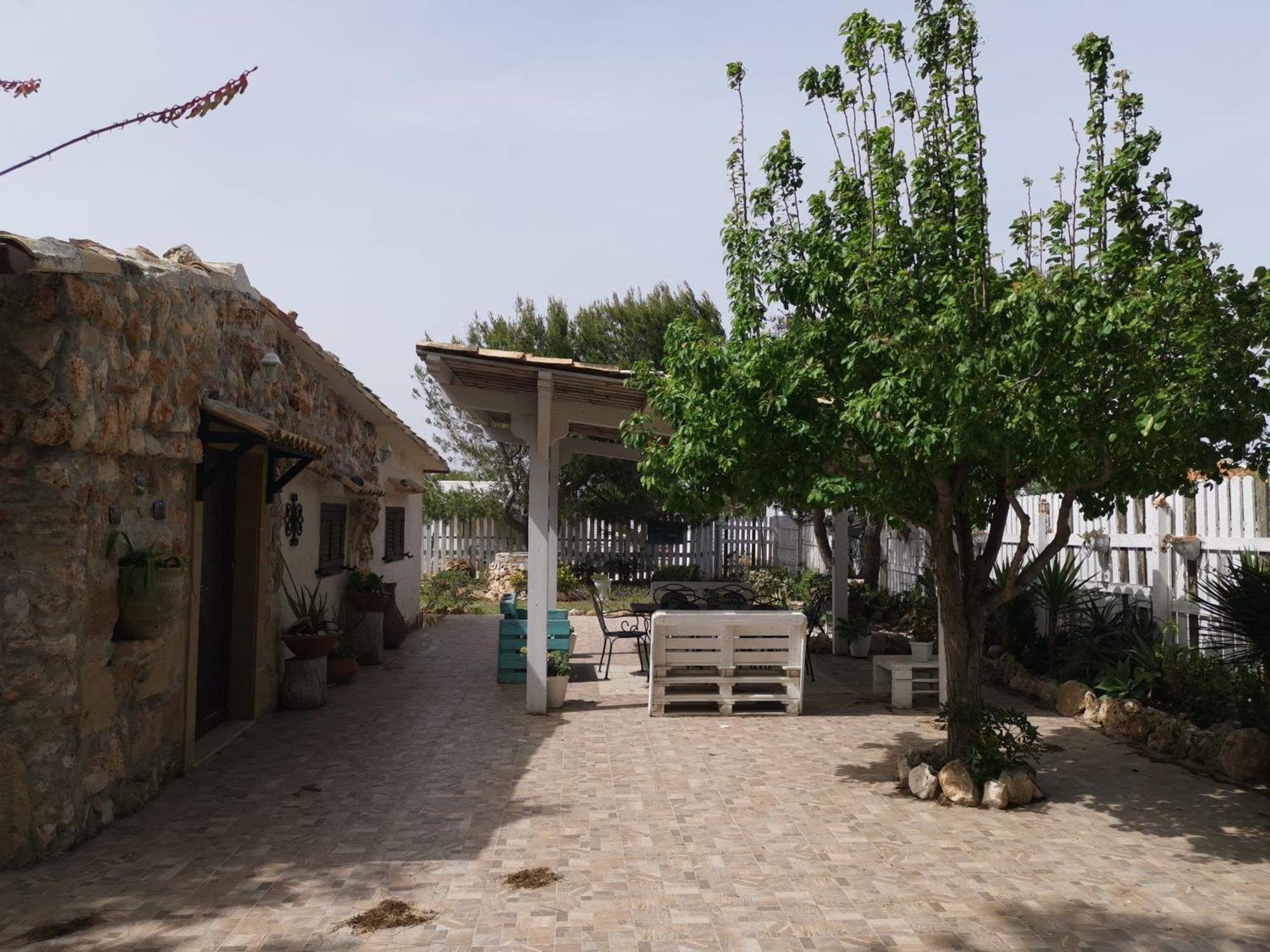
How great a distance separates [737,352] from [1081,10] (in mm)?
2881

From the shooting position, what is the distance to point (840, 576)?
37.8ft

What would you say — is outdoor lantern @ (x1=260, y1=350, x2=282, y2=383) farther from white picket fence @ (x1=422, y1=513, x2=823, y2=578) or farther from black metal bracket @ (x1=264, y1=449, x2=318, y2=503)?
white picket fence @ (x1=422, y1=513, x2=823, y2=578)

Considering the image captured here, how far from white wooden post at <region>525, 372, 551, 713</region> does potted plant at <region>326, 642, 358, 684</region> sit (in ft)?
7.67

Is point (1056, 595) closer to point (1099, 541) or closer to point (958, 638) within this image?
point (1099, 541)

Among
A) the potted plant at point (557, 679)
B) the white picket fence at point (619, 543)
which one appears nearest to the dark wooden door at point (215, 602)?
the potted plant at point (557, 679)

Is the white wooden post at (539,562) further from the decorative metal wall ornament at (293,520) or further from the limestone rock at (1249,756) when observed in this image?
the limestone rock at (1249,756)

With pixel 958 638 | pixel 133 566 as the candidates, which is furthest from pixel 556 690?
pixel 133 566

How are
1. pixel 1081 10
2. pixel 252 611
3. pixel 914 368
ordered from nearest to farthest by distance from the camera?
pixel 914 368
pixel 1081 10
pixel 252 611

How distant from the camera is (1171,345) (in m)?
4.59

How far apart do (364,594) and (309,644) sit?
2404mm

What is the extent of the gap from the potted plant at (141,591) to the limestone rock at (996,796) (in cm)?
481

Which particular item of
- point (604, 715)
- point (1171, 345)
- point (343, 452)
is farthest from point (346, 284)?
point (1171, 345)

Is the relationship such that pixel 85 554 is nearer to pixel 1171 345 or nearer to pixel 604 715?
pixel 604 715

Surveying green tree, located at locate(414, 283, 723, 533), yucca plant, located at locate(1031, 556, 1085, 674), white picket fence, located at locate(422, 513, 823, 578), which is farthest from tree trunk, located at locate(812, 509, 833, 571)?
green tree, located at locate(414, 283, 723, 533)
